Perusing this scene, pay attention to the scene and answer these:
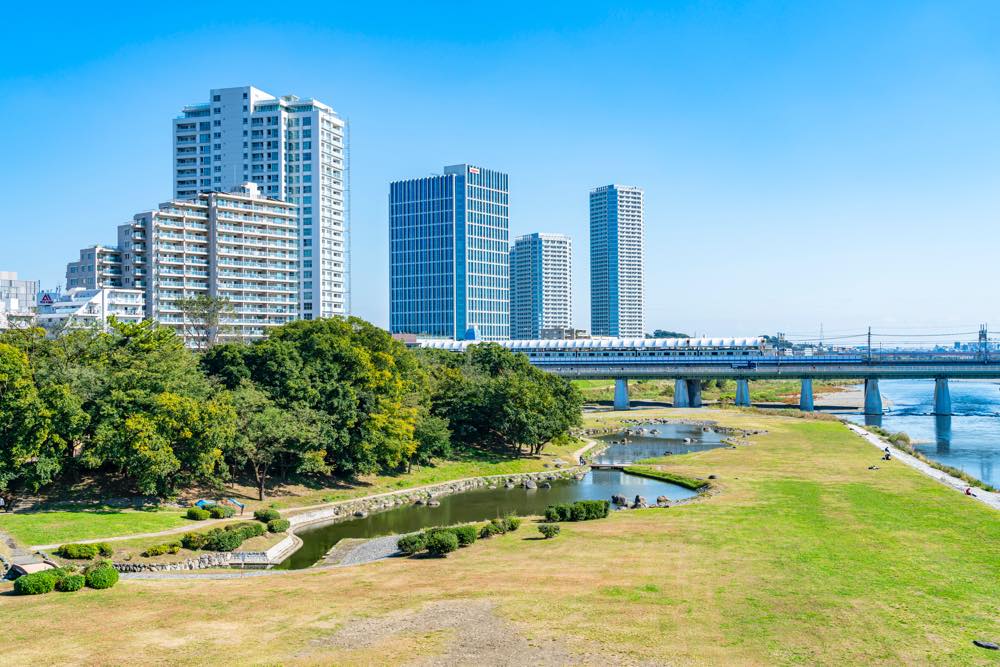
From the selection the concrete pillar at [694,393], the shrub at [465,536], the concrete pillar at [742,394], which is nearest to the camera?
the shrub at [465,536]

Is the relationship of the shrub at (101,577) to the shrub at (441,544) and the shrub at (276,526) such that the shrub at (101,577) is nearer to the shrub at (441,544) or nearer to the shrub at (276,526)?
the shrub at (276,526)

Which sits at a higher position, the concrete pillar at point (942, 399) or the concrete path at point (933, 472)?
the concrete pillar at point (942, 399)

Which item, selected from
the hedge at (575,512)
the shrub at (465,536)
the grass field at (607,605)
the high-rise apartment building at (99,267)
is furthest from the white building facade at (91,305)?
the grass field at (607,605)

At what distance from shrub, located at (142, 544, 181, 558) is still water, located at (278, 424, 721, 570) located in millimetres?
7605

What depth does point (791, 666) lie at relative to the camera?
3362 centimetres

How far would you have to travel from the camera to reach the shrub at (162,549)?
55375 millimetres

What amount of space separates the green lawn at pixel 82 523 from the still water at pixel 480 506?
452 inches

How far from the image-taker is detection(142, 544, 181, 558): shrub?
55.4 meters

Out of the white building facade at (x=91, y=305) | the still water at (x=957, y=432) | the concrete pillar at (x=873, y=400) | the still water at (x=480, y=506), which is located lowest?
the still water at (x=480, y=506)

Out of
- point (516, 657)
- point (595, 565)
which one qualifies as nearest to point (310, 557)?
point (595, 565)

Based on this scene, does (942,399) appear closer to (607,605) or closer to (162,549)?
(607,605)

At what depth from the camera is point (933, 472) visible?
289 feet

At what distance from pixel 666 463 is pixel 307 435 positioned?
48.3 meters

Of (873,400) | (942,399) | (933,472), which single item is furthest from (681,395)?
(933,472)
